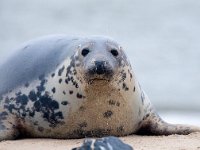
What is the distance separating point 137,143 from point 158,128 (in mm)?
876

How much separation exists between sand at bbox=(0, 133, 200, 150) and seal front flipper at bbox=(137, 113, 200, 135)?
0.25m

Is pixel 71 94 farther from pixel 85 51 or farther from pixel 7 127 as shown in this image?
pixel 7 127

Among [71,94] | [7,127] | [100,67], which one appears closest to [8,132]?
[7,127]

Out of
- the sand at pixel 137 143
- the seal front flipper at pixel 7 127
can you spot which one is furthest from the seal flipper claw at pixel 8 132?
the sand at pixel 137 143

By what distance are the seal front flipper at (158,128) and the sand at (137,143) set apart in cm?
25

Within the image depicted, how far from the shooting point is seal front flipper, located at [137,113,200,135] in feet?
21.0

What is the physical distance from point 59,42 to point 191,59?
14226 mm

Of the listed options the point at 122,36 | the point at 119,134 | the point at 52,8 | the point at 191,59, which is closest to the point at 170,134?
the point at 119,134

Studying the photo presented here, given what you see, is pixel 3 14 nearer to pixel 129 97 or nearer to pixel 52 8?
pixel 52 8

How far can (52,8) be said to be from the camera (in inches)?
1121

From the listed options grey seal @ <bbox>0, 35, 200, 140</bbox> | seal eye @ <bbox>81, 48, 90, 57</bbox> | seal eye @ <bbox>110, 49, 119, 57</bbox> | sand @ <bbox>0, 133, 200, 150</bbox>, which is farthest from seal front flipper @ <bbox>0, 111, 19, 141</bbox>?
seal eye @ <bbox>110, 49, 119, 57</bbox>

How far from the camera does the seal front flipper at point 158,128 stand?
252 inches

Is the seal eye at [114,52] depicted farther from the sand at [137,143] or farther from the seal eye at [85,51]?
the sand at [137,143]

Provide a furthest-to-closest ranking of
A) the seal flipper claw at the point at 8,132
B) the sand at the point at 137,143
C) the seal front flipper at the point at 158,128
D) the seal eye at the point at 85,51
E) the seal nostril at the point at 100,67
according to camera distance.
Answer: the seal front flipper at the point at 158,128, the seal flipper claw at the point at 8,132, the seal eye at the point at 85,51, the sand at the point at 137,143, the seal nostril at the point at 100,67
